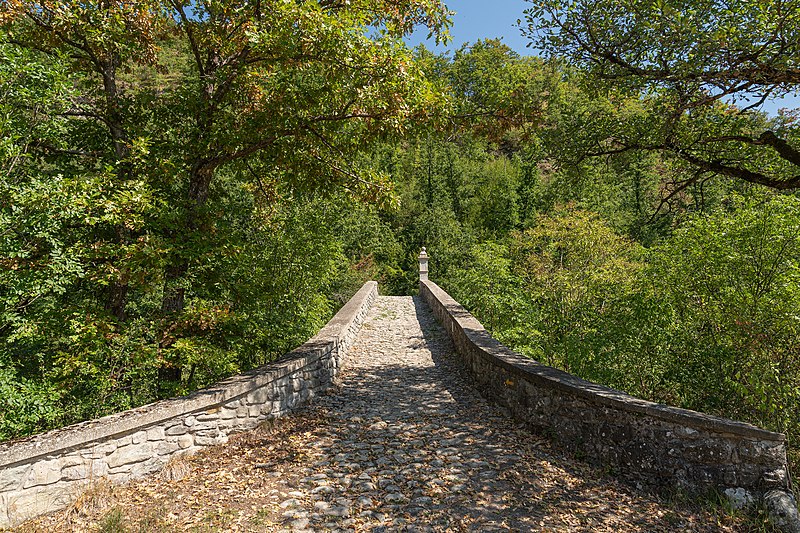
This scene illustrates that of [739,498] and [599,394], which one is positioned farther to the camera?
[599,394]

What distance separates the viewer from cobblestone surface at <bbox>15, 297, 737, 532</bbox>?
3.59 meters

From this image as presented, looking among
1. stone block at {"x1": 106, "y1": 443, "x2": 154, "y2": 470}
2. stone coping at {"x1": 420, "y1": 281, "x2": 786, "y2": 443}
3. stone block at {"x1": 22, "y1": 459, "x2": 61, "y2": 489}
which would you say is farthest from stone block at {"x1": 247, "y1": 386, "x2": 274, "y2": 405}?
stone coping at {"x1": 420, "y1": 281, "x2": 786, "y2": 443}

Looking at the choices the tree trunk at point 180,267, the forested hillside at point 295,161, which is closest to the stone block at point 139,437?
the forested hillside at point 295,161

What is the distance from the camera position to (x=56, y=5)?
5.27 m

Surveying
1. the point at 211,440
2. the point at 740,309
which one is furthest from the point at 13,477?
the point at 740,309

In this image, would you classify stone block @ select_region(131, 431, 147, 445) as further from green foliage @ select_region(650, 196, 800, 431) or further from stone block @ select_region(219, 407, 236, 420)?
green foliage @ select_region(650, 196, 800, 431)

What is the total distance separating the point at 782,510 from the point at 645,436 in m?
1.00

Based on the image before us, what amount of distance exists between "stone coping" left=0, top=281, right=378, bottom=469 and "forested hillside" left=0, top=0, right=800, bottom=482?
0.81 m

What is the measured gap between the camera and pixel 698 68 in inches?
195

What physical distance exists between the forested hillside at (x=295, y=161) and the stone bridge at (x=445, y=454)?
107 centimetres

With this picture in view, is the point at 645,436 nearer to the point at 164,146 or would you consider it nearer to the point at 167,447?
the point at 167,447

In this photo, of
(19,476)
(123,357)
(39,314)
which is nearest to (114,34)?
(39,314)

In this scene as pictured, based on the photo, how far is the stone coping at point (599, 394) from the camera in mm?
3559

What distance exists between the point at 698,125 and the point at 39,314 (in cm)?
888
